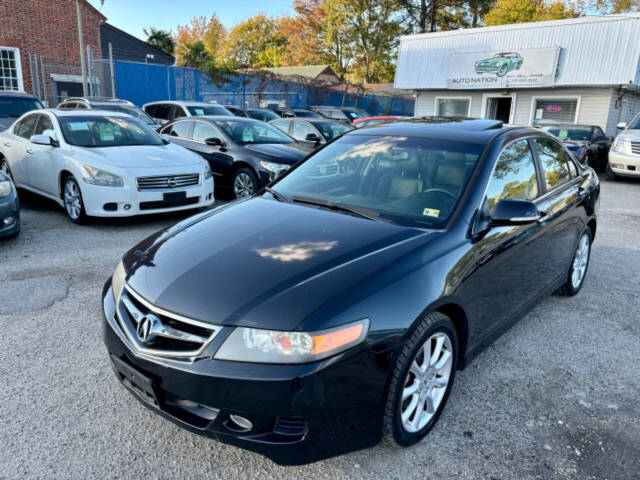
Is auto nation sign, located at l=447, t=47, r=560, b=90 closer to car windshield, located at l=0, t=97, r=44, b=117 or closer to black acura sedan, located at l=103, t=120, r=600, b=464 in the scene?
car windshield, located at l=0, t=97, r=44, b=117

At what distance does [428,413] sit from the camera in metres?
2.50

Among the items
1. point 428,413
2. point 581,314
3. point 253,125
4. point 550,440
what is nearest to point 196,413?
point 428,413

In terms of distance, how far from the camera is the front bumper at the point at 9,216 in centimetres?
544

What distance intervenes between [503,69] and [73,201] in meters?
18.7

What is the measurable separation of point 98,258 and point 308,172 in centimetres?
286

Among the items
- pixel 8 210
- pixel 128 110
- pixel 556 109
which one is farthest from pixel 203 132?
pixel 556 109

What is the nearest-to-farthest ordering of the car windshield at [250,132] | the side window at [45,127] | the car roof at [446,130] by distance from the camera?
the car roof at [446,130] < the side window at [45,127] < the car windshield at [250,132]

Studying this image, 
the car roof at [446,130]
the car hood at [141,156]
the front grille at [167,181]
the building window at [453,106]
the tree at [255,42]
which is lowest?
the front grille at [167,181]

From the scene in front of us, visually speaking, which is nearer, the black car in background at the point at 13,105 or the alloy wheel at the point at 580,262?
the alloy wheel at the point at 580,262

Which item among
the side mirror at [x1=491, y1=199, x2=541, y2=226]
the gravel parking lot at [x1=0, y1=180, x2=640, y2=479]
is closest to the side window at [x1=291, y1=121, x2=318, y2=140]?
the gravel parking lot at [x1=0, y1=180, x2=640, y2=479]

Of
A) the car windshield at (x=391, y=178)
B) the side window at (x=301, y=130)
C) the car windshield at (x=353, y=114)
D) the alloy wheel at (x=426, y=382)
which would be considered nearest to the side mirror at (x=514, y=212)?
the car windshield at (x=391, y=178)

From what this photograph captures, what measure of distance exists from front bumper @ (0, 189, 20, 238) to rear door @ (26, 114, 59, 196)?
1286 millimetres

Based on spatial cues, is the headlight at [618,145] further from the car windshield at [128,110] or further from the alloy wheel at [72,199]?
the alloy wheel at [72,199]

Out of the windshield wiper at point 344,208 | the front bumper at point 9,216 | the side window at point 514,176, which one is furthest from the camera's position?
the front bumper at point 9,216
